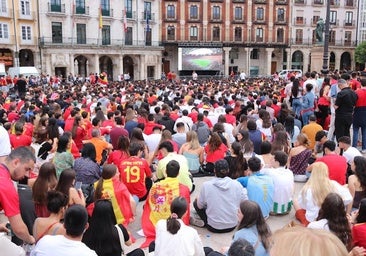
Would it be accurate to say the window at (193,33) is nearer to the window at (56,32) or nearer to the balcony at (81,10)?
the balcony at (81,10)

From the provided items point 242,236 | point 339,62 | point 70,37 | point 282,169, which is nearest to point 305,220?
point 282,169

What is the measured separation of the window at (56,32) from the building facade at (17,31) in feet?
6.89

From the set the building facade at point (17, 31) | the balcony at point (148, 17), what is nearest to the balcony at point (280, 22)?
the balcony at point (148, 17)

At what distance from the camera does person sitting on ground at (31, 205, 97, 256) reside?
4402 mm

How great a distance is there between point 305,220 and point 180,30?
58101 mm

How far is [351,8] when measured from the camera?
6925 cm

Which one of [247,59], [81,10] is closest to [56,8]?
[81,10]

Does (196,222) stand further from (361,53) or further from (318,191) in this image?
(361,53)

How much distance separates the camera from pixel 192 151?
A: 10289mm

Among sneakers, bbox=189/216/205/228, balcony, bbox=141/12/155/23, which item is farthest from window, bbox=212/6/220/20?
sneakers, bbox=189/216/205/228

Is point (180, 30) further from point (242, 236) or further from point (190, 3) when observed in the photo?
point (242, 236)

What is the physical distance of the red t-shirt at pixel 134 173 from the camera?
8219 mm

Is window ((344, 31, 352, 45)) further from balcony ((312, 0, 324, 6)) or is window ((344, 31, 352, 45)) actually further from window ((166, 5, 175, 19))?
window ((166, 5, 175, 19))

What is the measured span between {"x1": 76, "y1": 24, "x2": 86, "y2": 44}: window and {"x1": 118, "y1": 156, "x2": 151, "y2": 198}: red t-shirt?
46.5 metres
